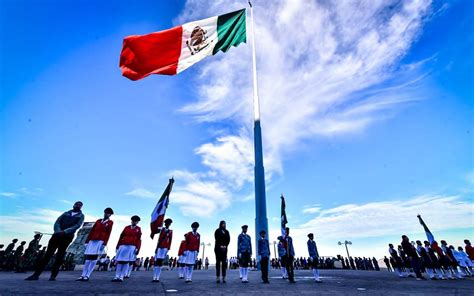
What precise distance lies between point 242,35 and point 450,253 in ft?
66.6

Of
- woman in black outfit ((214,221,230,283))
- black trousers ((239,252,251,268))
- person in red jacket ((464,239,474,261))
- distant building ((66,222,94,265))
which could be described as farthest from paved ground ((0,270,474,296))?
distant building ((66,222,94,265))

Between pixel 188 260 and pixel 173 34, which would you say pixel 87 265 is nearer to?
pixel 188 260

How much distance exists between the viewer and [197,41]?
14508 millimetres

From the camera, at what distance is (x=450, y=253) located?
1736 cm

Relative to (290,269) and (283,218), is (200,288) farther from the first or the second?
(283,218)

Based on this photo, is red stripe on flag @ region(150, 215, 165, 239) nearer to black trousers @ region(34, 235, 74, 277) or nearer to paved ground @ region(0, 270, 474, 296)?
paved ground @ region(0, 270, 474, 296)

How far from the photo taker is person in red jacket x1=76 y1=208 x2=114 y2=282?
340 inches

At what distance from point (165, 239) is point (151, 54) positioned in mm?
9462

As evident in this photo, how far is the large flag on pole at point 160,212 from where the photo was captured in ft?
33.4

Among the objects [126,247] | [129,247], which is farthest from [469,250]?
[126,247]

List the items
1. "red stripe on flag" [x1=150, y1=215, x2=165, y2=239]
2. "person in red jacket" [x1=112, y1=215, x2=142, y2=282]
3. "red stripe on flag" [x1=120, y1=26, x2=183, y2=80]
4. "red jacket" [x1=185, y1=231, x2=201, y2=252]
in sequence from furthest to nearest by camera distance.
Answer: "red stripe on flag" [x1=120, y1=26, x2=183, y2=80] → "red jacket" [x1=185, y1=231, x2=201, y2=252] → "red stripe on flag" [x1=150, y1=215, x2=165, y2=239] → "person in red jacket" [x1=112, y1=215, x2=142, y2=282]

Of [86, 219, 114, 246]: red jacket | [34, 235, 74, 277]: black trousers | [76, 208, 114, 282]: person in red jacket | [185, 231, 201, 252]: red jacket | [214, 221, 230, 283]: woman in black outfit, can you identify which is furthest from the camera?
[185, 231, 201, 252]: red jacket

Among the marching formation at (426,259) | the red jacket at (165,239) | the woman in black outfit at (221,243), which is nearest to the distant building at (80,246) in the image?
the red jacket at (165,239)

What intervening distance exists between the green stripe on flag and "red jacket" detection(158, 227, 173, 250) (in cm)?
998
